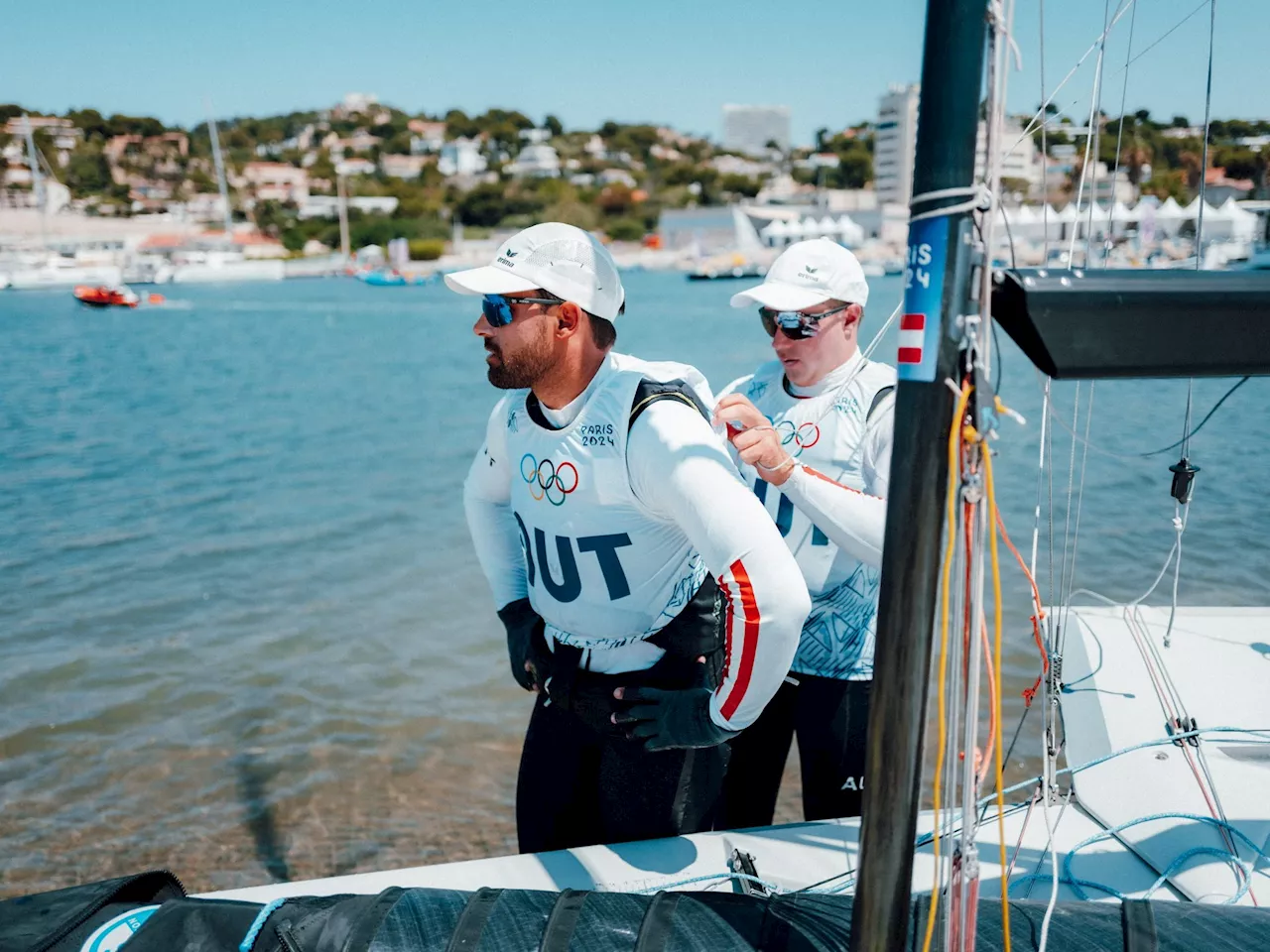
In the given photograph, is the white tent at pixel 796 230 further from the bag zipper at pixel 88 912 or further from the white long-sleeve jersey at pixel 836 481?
the bag zipper at pixel 88 912

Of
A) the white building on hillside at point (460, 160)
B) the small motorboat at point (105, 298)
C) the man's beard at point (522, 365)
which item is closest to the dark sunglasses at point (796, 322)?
the man's beard at point (522, 365)

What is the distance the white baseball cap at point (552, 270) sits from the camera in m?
1.96

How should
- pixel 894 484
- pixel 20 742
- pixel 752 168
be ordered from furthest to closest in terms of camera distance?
pixel 752 168 < pixel 20 742 < pixel 894 484

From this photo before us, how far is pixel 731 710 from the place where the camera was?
6.18 ft

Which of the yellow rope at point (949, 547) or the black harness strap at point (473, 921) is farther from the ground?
the yellow rope at point (949, 547)

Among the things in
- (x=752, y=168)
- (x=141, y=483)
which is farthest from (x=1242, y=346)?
(x=752, y=168)

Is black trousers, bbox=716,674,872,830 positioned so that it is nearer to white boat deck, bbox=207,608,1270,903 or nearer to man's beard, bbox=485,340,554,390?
white boat deck, bbox=207,608,1270,903

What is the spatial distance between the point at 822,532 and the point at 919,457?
1.50 metres

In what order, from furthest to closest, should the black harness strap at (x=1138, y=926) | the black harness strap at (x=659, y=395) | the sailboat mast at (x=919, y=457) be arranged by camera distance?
the black harness strap at (x=659, y=395)
the black harness strap at (x=1138, y=926)
the sailboat mast at (x=919, y=457)

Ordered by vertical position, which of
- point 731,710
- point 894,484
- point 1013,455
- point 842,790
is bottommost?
point 1013,455

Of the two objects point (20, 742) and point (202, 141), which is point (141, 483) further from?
point (202, 141)

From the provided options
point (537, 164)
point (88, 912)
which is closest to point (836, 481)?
point (88, 912)

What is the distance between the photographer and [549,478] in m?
2.09

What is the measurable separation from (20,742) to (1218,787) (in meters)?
5.46
